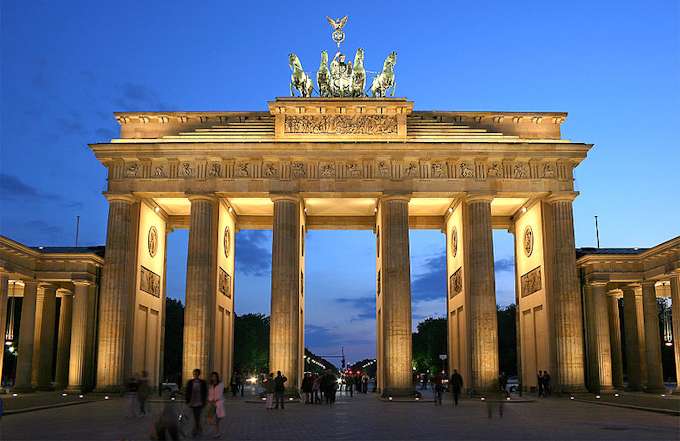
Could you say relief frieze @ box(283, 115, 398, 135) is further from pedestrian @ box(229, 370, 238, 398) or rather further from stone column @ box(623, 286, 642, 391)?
stone column @ box(623, 286, 642, 391)

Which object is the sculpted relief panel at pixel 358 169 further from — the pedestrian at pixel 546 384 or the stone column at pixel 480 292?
the pedestrian at pixel 546 384

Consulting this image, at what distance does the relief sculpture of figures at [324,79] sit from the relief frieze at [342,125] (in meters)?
2.78

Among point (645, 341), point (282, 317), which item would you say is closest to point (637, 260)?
point (645, 341)

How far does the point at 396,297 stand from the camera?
140ft

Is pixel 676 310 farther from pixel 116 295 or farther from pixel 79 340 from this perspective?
pixel 79 340

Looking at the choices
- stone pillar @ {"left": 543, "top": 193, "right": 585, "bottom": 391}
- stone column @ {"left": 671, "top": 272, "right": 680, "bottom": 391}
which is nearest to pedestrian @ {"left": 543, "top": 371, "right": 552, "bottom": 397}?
stone pillar @ {"left": 543, "top": 193, "right": 585, "bottom": 391}

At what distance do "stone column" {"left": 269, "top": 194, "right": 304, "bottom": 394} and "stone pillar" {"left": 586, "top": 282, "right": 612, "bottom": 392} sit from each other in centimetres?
1873

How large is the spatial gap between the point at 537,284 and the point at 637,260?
6668 millimetres

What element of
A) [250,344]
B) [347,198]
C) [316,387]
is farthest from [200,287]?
[250,344]

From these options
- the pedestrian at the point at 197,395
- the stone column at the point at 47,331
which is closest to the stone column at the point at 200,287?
the stone column at the point at 47,331

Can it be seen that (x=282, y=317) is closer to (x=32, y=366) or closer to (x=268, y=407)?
(x=268, y=407)

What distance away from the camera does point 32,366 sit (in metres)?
47.6

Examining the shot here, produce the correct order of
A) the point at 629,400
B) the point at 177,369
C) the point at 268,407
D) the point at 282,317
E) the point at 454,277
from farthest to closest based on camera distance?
the point at 177,369 → the point at 454,277 → the point at 282,317 → the point at 629,400 → the point at 268,407

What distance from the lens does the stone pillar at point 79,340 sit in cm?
4381
